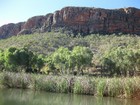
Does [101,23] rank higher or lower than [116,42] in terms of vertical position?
higher

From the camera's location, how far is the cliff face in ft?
392

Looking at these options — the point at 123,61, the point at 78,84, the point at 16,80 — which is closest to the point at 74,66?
the point at 123,61

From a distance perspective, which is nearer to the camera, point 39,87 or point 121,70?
point 39,87

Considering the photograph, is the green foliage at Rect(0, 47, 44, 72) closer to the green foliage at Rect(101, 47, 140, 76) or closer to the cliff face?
the green foliage at Rect(101, 47, 140, 76)

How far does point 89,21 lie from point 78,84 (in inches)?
3695

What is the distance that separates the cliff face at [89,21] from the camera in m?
120

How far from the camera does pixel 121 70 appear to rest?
63688 millimetres

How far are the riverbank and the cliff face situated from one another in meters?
74.8

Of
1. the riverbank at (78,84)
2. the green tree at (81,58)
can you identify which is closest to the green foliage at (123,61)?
the green tree at (81,58)

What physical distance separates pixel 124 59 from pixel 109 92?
2759cm

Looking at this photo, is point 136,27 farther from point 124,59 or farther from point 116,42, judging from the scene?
point 124,59

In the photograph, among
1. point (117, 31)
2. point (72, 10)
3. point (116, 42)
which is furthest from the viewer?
point (72, 10)

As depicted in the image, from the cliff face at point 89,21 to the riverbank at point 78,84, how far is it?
74.8 meters

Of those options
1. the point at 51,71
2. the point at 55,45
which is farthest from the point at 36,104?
the point at 55,45
